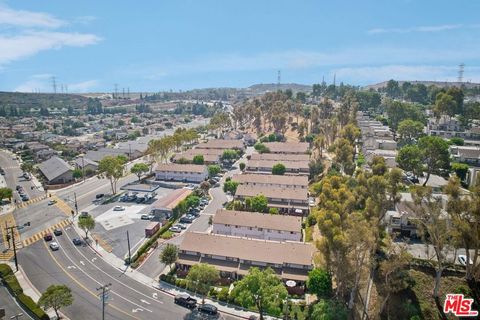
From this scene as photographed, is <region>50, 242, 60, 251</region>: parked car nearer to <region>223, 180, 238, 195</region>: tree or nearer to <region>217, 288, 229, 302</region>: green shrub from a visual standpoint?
<region>217, 288, 229, 302</region>: green shrub

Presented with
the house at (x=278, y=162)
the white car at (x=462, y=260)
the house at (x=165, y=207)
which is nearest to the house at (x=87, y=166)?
the house at (x=165, y=207)

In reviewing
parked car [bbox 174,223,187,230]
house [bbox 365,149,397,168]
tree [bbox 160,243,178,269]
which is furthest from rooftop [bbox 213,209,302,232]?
house [bbox 365,149,397,168]

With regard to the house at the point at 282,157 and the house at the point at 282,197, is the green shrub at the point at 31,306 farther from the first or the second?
the house at the point at 282,157

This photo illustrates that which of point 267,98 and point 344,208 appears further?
point 267,98

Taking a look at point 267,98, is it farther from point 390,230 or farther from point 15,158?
point 390,230

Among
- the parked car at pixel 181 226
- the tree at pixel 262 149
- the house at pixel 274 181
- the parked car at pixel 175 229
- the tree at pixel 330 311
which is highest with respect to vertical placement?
the tree at pixel 262 149

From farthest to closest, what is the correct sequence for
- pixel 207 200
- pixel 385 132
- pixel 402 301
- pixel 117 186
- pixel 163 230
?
pixel 385 132 → pixel 117 186 → pixel 207 200 → pixel 163 230 → pixel 402 301

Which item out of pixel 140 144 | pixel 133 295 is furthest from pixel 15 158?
pixel 133 295

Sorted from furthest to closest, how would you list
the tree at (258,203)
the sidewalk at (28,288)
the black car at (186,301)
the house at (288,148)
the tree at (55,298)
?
the house at (288,148), the tree at (258,203), the black car at (186,301), the sidewalk at (28,288), the tree at (55,298)
